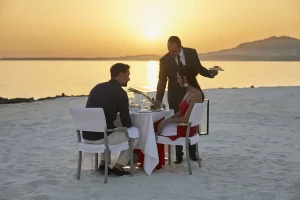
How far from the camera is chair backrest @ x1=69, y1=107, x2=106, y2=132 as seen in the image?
5539 mm

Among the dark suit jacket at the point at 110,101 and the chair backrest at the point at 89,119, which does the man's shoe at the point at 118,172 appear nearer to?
the dark suit jacket at the point at 110,101

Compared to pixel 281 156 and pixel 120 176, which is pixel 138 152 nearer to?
pixel 120 176

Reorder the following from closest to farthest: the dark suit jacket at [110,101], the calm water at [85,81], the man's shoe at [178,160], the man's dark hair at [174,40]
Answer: the dark suit jacket at [110,101] → the man's dark hair at [174,40] → the man's shoe at [178,160] → the calm water at [85,81]

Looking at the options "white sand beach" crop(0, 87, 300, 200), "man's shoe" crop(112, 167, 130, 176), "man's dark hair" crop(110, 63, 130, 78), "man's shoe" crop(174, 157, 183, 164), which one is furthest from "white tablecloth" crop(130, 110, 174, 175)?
"man's shoe" crop(174, 157, 183, 164)

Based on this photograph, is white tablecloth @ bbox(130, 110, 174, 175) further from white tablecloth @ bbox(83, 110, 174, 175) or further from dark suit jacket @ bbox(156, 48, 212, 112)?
dark suit jacket @ bbox(156, 48, 212, 112)

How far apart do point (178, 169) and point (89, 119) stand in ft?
4.99

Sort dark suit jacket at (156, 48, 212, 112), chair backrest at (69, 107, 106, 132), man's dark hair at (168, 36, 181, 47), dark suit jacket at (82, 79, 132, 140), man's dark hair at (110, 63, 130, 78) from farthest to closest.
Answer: dark suit jacket at (156, 48, 212, 112)
man's dark hair at (168, 36, 181, 47)
man's dark hair at (110, 63, 130, 78)
dark suit jacket at (82, 79, 132, 140)
chair backrest at (69, 107, 106, 132)

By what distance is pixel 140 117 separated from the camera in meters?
6.07

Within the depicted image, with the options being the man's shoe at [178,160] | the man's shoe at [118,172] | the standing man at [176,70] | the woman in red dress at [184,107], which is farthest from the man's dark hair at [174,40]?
the man's shoe at [118,172]

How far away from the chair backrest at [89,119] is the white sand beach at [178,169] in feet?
2.17

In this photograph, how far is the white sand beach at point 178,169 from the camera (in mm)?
5355

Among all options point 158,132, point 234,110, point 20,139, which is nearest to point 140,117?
point 158,132

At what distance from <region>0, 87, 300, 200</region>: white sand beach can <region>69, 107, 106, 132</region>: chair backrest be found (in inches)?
26.1

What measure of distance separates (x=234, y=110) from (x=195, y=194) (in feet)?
28.2
